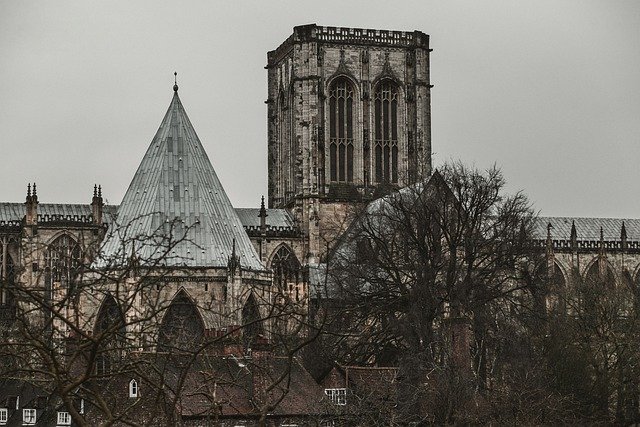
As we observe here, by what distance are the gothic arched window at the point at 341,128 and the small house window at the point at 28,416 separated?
34996mm

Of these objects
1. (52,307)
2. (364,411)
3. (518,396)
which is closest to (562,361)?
(518,396)

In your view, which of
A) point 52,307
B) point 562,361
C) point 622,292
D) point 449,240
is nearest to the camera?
point 52,307

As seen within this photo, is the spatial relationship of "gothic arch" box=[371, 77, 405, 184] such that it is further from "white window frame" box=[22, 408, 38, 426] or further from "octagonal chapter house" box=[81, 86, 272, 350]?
"white window frame" box=[22, 408, 38, 426]

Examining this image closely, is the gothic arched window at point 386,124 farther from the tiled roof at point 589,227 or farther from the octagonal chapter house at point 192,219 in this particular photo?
the octagonal chapter house at point 192,219

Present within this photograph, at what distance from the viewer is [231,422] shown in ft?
117

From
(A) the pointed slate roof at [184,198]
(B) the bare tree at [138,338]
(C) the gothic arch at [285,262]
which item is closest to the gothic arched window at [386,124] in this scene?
(C) the gothic arch at [285,262]

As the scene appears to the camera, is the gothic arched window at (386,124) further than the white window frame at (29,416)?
Yes

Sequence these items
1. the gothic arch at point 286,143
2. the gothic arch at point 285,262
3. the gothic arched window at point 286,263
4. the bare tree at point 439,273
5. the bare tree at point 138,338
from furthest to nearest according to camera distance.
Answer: the gothic arch at point 286,143, the gothic arch at point 285,262, the gothic arched window at point 286,263, the bare tree at point 439,273, the bare tree at point 138,338

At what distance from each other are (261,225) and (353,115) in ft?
27.3

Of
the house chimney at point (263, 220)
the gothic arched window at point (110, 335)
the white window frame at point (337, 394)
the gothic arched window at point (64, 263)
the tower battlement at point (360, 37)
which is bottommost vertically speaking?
the white window frame at point (337, 394)

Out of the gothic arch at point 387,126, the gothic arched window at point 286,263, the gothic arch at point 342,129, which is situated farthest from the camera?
the gothic arch at point 387,126

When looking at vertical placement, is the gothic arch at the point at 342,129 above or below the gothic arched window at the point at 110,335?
above

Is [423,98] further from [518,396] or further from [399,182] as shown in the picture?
[518,396]

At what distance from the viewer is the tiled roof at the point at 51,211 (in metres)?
73.8
